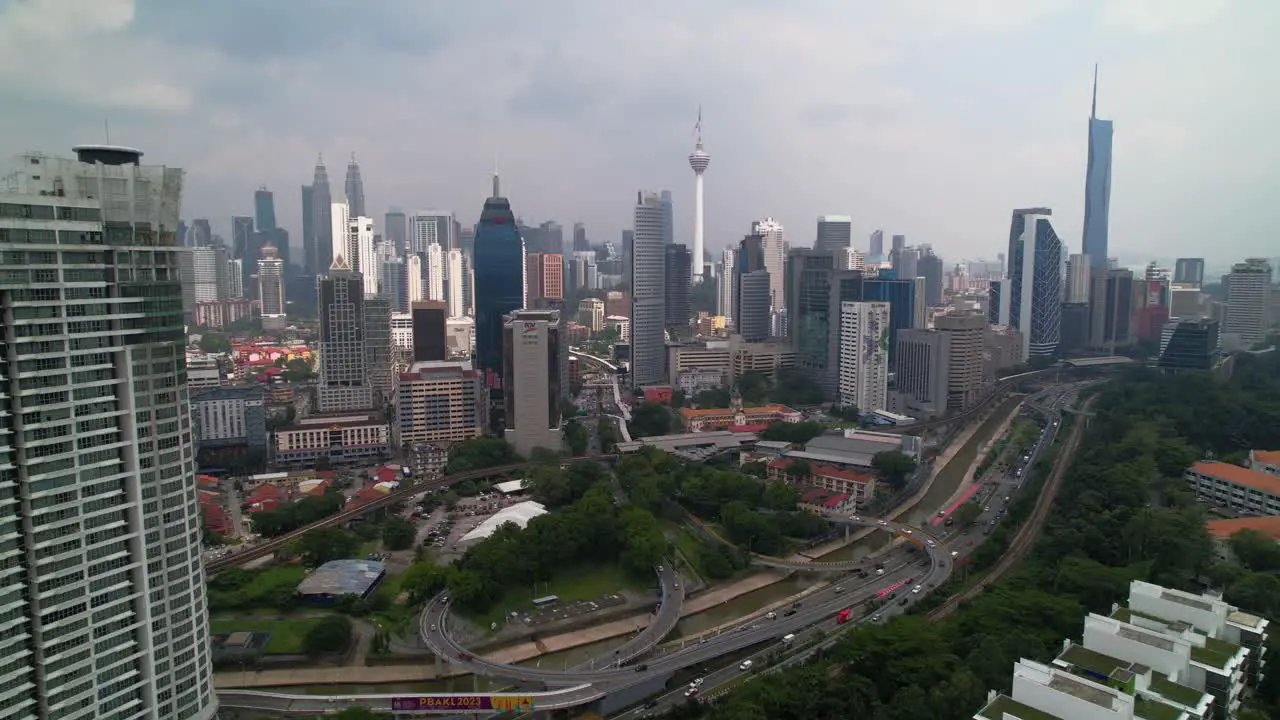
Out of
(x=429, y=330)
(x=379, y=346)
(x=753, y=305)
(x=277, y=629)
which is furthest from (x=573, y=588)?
(x=753, y=305)

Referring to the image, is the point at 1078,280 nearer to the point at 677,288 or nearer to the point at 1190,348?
the point at 1190,348

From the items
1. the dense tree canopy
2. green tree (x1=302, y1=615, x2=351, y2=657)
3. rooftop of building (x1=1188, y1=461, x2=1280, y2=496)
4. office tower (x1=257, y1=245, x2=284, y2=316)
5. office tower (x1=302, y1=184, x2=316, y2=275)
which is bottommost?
green tree (x1=302, y1=615, x2=351, y2=657)

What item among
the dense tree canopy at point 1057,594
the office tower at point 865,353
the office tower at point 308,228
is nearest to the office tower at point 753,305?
the office tower at point 865,353

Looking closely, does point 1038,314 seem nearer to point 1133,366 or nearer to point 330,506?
point 1133,366

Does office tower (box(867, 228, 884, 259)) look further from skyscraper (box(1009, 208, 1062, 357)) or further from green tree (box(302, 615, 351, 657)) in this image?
green tree (box(302, 615, 351, 657))

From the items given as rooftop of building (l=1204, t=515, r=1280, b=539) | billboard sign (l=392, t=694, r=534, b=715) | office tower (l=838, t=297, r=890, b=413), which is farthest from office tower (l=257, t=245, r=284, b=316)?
A: rooftop of building (l=1204, t=515, r=1280, b=539)
